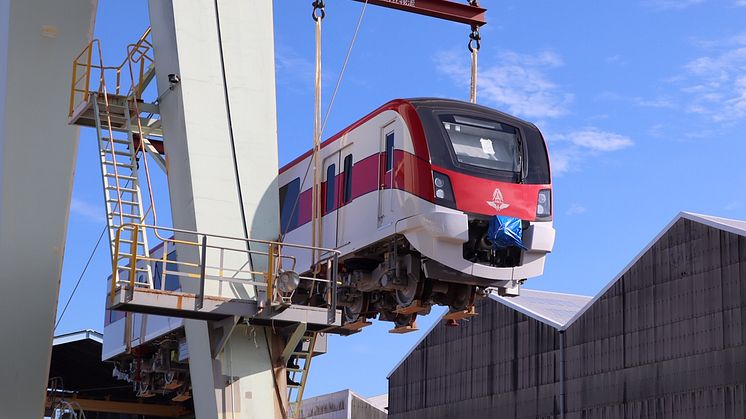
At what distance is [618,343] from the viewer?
1178 inches

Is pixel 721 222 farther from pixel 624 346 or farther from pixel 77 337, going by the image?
pixel 77 337

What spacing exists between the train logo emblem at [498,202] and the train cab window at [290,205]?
4.20 m

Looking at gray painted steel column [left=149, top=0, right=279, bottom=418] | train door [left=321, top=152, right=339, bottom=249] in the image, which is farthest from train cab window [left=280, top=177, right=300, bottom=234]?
gray painted steel column [left=149, top=0, right=279, bottom=418]

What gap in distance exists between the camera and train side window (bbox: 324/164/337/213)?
51.9 feet

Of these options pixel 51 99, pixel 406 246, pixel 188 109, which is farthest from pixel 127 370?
pixel 188 109

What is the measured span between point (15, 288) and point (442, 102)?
19.2 feet

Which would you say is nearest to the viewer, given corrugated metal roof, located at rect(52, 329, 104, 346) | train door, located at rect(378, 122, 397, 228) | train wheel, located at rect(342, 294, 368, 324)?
train door, located at rect(378, 122, 397, 228)

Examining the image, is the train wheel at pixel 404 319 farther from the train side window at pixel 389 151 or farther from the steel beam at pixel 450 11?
the steel beam at pixel 450 11

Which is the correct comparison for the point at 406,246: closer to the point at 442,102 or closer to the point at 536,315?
the point at 442,102

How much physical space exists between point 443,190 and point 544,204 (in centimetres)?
160

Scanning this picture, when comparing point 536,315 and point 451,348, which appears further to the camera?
point 451,348

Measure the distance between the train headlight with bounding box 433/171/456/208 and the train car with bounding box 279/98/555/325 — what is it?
1 centimetres

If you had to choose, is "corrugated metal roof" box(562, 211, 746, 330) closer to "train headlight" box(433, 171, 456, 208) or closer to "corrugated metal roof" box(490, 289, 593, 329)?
"corrugated metal roof" box(490, 289, 593, 329)

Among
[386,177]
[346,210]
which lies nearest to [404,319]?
[346,210]
